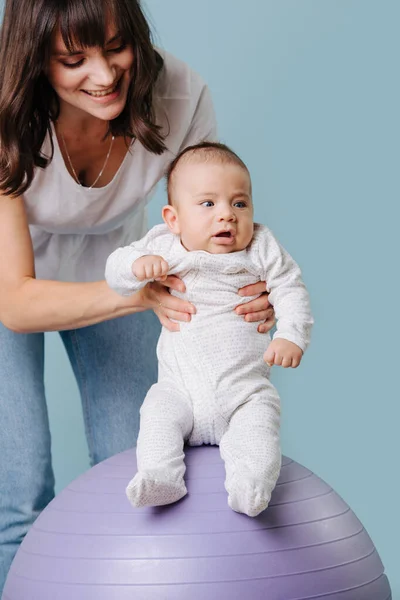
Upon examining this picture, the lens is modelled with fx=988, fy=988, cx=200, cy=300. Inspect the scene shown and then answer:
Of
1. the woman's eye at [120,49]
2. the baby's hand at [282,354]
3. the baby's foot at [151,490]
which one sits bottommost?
the baby's foot at [151,490]

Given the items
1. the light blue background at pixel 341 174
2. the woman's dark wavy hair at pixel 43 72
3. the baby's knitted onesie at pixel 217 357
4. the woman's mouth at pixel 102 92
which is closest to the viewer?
the baby's knitted onesie at pixel 217 357

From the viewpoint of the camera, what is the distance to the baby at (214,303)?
1901 mm

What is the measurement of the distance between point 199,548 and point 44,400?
89 centimetres

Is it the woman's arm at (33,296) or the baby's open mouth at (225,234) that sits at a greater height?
the baby's open mouth at (225,234)

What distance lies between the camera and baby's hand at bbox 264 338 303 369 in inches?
72.7

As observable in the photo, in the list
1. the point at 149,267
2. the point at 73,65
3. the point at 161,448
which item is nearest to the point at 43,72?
the point at 73,65

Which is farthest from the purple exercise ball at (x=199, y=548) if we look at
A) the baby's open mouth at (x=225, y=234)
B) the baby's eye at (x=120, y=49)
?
the baby's eye at (x=120, y=49)

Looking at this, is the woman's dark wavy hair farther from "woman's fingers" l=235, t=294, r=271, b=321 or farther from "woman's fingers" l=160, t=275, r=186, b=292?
"woman's fingers" l=235, t=294, r=271, b=321

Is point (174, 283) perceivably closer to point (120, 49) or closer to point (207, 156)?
point (207, 156)

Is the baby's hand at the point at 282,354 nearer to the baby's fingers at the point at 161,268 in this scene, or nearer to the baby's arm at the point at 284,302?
the baby's arm at the point at 284,302

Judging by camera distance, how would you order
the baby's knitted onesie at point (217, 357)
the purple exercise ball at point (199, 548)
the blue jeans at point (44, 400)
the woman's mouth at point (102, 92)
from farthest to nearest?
the blue jeans at point (44, 400)
the woman's mouth at point (102, 92)
the baby's knitted onesie at point (217, 357)
the purple exercise ball at point (199, 548)

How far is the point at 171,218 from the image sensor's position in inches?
80.7

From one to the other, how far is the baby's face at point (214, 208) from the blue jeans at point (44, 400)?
2.16 ft

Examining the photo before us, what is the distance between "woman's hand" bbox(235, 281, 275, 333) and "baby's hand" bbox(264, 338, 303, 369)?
0.15 metres
